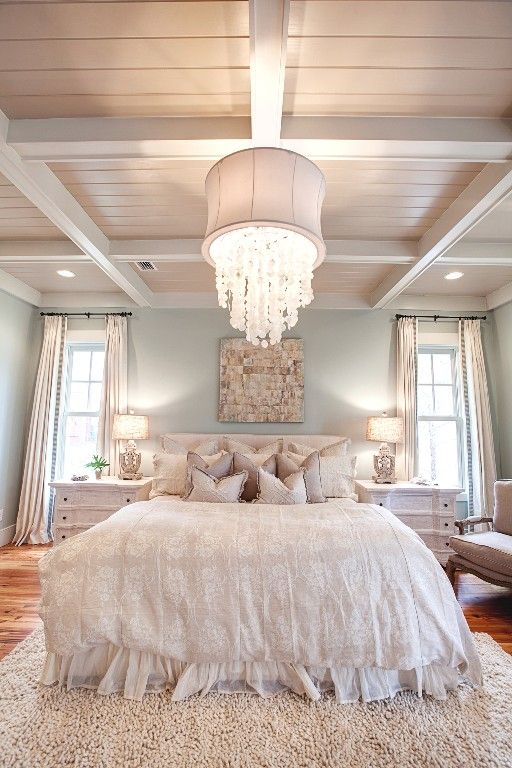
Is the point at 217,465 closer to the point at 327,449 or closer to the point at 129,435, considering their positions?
the point at 327,449

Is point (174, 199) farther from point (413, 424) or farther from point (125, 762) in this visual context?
point (413, 424)

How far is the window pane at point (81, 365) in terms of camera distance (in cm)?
513

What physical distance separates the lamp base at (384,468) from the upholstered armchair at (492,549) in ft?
3.31

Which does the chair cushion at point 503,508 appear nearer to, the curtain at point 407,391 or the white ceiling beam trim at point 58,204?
the curtain at point 407,391

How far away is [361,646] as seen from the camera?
1.95 m

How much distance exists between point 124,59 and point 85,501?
12.1ft

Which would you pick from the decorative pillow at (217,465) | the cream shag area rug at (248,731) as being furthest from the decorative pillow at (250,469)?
the cream shag area rug at (248,731)

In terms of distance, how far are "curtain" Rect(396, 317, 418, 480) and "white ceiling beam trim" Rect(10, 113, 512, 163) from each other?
2.79 m

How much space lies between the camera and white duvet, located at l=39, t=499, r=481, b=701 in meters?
1.96

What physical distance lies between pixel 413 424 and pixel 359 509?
87.9 inches

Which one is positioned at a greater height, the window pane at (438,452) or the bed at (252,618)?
the window pane at (438,452)

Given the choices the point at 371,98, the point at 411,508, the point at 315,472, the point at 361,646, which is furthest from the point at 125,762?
the point at 411,508

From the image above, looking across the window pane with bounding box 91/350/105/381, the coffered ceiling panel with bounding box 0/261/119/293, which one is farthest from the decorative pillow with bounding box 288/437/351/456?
the coffered ceiling panel with bounding box 0/261/119/293

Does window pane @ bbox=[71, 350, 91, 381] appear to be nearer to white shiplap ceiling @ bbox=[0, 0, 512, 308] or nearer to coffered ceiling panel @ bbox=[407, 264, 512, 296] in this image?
white shiplap ceiling @ bbox=[0, 0, 512, 308]
